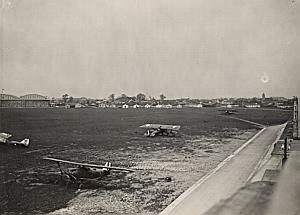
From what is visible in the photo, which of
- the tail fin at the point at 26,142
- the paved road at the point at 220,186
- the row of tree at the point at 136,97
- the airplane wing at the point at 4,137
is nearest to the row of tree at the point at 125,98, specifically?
the row of tree at the point at 136,97

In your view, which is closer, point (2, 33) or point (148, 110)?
point (2, 33)

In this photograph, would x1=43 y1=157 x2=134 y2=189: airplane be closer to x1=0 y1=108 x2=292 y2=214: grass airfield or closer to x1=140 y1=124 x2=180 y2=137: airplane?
x1=0 y1=108 x2=292 y2=214: grass airfield

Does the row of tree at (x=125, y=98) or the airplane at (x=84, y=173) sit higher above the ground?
the row of tree at (x=125, y=98)

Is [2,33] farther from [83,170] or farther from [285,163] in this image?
[285,163]

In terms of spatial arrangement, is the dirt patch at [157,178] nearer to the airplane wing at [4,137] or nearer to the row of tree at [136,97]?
the airplane wing at [4,137]

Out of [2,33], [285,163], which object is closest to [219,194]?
[285,163]
